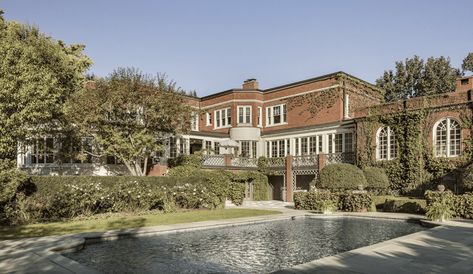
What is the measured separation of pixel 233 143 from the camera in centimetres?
3453

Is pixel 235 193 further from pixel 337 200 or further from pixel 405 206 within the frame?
pixel 405 206

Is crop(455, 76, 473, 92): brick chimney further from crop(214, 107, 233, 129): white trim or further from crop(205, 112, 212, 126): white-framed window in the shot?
crop(205, 112, 212, 126): white-framed window

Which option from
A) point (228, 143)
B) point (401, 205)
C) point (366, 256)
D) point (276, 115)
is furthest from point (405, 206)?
point (276, 115)

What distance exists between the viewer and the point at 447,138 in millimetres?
24203

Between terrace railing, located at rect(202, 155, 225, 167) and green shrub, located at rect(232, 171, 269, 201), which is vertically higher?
terrace railing, located at rect(202, 155, 225, 167)

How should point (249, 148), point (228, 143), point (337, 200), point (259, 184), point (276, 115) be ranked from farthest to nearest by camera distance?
point (276, 115)
point (249, 148)
point (228, 143)
point (259, 184)
point (337, 200)

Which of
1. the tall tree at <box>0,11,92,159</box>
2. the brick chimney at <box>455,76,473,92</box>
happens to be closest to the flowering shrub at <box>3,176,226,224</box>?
the tall tree at <box>0,11,92,159</box>

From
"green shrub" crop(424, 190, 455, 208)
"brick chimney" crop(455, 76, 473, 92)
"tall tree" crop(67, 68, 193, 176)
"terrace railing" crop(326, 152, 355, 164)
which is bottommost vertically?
"green shrub" crop(424, 190, 455, 208)

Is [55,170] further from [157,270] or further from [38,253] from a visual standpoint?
[157,270]

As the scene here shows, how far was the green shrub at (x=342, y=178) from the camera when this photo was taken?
76.3ft

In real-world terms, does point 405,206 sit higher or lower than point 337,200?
lower

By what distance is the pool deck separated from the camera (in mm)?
7461

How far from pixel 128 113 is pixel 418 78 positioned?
42.7 meters

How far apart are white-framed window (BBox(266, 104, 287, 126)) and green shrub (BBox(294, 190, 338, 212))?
13.9m
